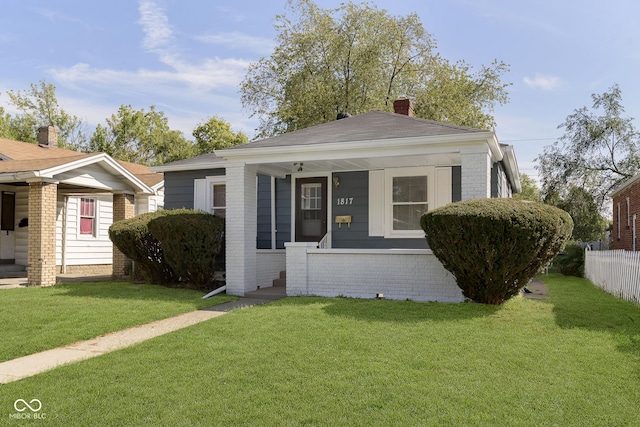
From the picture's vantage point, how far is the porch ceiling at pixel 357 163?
10.2 meters

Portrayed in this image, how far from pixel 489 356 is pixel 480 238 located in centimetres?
267

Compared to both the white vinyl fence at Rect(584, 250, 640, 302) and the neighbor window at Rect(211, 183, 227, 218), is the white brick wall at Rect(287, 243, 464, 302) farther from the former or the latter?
the neighbor window at Rect(211, 183, 227, 218)

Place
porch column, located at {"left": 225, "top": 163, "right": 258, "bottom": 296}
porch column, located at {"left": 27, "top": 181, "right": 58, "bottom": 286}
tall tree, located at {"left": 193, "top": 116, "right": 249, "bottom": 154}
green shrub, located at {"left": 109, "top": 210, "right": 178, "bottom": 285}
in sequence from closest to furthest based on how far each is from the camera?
porch column, located at {"left": 225, "top": 163, "right": 258, "bottom": 296}
green shrub, located at {"left": 109, "top": 210, "right": 178, "bottom": 285}
porch column, located at {"left": 27, "top": 181, "right": 58, "bottom": 286}
tall tree, located at {"left": 193, "top": 116, "right": 249, "bottom": 154}

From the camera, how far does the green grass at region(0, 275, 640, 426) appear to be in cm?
388

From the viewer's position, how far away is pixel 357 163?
36.2 ft

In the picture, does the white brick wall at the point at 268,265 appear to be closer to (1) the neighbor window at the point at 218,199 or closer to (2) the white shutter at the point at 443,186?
(1) the neighbor window at the point at 218,199

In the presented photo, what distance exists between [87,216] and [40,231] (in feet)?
17.4

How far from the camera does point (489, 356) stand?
5.25 m

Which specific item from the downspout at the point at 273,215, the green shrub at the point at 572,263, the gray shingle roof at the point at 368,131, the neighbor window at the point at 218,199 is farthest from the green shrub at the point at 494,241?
the green shrub at the point at 572,263

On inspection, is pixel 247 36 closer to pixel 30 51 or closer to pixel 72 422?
pixel 72 422

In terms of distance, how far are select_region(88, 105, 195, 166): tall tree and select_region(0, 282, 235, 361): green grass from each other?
29.2m

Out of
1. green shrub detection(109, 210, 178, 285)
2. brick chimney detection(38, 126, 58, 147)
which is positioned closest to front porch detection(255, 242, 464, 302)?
green shrub detection(109, 210, 178, 285)

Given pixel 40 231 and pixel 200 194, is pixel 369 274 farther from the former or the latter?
pixel 40 231

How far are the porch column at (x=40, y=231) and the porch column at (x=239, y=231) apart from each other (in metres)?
4.29
